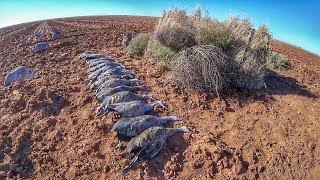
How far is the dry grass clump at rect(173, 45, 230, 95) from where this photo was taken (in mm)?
9055

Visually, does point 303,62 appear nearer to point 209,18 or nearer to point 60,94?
point 209,18

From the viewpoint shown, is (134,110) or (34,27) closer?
(134,110)

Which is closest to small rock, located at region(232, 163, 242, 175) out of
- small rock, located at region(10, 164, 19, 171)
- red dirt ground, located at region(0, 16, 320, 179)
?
red dirt ground, located at region(0, 16, 320, 179)

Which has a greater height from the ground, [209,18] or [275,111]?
[209,18]

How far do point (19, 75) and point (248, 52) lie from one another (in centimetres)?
533

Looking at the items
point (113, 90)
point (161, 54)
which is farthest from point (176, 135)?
point (161, 54)

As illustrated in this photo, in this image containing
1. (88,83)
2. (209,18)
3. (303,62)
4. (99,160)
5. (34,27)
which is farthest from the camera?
(34,27)

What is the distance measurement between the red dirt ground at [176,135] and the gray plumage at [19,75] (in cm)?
26

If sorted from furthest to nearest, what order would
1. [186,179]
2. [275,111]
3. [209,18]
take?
1. [209,18]
2. [275,111]
3. [186,179]

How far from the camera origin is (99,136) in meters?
7.87

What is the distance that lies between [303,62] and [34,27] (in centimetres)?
928

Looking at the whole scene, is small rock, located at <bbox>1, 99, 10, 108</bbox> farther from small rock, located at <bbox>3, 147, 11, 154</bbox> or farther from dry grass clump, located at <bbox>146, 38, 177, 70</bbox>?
dry grass clump, located at <bbox>146, 38, 177, 70</bbox>

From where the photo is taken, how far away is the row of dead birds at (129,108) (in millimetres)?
7320

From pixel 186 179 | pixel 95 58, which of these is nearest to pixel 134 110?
pixel 186 179
